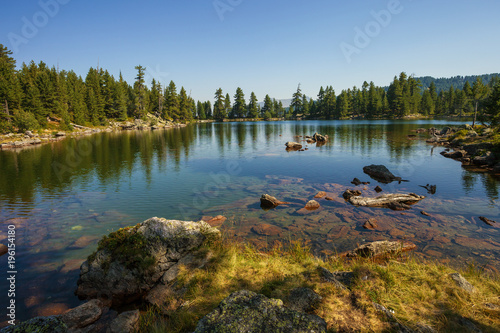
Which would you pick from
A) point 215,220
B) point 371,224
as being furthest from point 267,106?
point 371,224

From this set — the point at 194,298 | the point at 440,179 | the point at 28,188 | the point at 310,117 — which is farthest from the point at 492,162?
the point at 310,117

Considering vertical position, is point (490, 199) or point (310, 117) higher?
point (310, 117)

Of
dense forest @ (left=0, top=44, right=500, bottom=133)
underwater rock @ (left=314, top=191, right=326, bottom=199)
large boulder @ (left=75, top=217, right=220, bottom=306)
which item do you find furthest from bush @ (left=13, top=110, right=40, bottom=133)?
underwater rock @ (left=314, top=191, right=326, bottom=199)

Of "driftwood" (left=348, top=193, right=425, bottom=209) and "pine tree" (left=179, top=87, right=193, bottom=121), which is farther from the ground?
"pine tree" (left=179, top=87, right=193, bottom=121)

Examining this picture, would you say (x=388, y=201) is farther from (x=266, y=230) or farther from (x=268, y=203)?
(x=266, y=230)

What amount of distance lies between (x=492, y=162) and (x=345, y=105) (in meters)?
127

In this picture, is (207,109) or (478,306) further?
(207,109)

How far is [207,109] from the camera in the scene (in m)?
186

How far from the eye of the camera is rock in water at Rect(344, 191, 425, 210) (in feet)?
61.1

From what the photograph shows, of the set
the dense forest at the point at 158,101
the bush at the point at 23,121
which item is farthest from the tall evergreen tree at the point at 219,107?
the bush at the point at 23,121

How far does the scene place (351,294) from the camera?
255 inches

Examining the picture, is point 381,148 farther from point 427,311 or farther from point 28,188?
point 28,188

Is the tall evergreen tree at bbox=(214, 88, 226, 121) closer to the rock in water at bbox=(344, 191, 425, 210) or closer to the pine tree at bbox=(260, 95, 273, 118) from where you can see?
the pine tree at bbox=(260, 95, 273, 118)

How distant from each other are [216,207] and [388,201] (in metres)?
13.8
